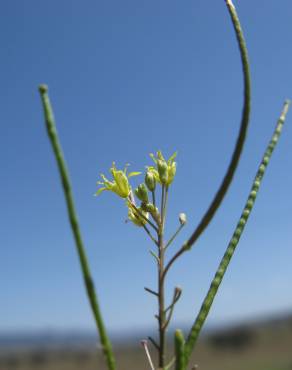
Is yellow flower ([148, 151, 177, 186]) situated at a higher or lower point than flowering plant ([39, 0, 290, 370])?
higher

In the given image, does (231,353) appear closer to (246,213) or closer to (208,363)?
(208,363)

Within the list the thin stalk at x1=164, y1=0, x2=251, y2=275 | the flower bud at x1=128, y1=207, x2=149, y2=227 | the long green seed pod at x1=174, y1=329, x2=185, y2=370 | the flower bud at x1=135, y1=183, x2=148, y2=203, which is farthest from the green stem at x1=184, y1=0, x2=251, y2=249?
the flower bud at x1=135, y1=183, x2=148, y2=203

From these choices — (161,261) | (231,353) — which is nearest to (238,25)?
(161,261)

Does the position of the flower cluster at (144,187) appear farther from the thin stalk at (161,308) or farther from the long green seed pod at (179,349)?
the long green seed pod at (179,349)

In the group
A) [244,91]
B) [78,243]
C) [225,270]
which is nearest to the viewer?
[78,243]

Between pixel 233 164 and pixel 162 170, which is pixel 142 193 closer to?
pixel 162 170

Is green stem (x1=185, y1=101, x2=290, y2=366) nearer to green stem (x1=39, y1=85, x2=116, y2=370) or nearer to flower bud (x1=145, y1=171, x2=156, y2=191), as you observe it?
green stem (x1=39, y1=85, x2=116, y2=370)

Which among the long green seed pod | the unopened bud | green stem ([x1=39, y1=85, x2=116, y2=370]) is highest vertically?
the unopened bud
